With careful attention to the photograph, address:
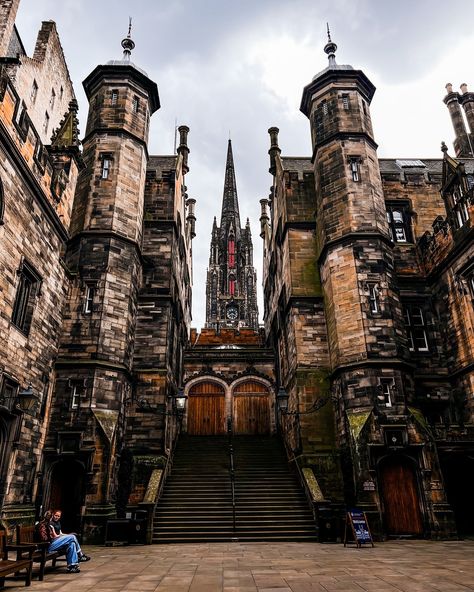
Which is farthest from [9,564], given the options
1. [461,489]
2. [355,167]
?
[355,167]

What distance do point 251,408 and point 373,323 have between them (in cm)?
982

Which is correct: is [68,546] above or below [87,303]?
below

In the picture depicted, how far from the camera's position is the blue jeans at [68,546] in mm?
8656

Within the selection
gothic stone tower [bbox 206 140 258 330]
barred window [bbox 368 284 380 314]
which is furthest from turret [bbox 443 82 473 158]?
gothic stone tower [bbox 206 140 258 330]

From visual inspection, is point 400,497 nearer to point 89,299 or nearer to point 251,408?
point 251,408

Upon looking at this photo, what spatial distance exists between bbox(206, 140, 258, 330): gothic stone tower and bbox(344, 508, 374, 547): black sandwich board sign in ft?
156

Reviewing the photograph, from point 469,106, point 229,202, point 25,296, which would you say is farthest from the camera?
point 229,202

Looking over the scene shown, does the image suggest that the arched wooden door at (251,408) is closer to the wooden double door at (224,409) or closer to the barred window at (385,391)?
the wooden double door at (224,409)

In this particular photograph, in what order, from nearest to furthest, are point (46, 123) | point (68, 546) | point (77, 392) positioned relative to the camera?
point (68, 546), point (77, 392), point (46, 123)

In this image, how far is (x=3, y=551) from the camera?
7098mm

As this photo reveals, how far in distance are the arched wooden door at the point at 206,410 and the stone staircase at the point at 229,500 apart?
3.25 meters

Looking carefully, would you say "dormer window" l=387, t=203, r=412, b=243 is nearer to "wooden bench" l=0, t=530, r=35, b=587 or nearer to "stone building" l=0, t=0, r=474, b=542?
"stone building" l=0, t=0, r=474, b=542

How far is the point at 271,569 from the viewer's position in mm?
8477

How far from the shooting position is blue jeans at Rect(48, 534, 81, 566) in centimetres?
866
